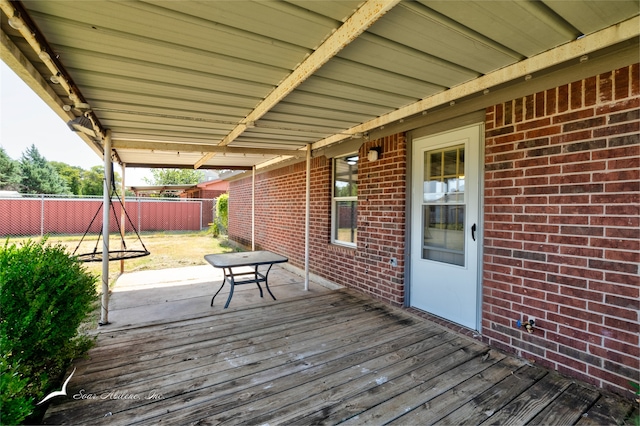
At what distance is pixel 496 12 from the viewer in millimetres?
1703

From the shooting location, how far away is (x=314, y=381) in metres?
2.25

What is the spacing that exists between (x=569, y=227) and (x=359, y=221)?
2.64m

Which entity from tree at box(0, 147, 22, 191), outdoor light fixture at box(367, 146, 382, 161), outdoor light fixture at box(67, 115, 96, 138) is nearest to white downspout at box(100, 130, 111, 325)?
outdoor light fixture at box(67, 115, 96, 138)

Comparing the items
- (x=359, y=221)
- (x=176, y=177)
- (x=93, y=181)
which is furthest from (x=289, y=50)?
(x=93, y=181)

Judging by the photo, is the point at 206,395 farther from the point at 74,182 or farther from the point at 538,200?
the point at 74,182

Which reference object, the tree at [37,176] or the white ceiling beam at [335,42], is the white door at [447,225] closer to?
the white ceiling beam at [335,42]

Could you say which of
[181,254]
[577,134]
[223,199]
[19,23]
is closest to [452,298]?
[577,134]

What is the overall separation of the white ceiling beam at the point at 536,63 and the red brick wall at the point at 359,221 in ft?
2.70

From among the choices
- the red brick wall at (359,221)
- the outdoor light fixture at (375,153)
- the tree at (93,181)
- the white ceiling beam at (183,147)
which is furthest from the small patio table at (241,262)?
the tree at (93,181)

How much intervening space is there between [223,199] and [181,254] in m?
4.57

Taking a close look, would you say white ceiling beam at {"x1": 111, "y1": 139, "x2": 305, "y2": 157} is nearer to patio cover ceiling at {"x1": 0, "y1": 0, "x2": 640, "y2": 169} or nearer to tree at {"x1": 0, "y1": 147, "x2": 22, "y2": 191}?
patio cover ceiling at {"x1": 0, "y1": 0, "x2": 640, "y2": 169}

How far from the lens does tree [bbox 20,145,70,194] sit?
89.9ft

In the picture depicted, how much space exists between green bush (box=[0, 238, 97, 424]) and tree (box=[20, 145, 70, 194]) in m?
34.4

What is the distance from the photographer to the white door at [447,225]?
3.10 metres
